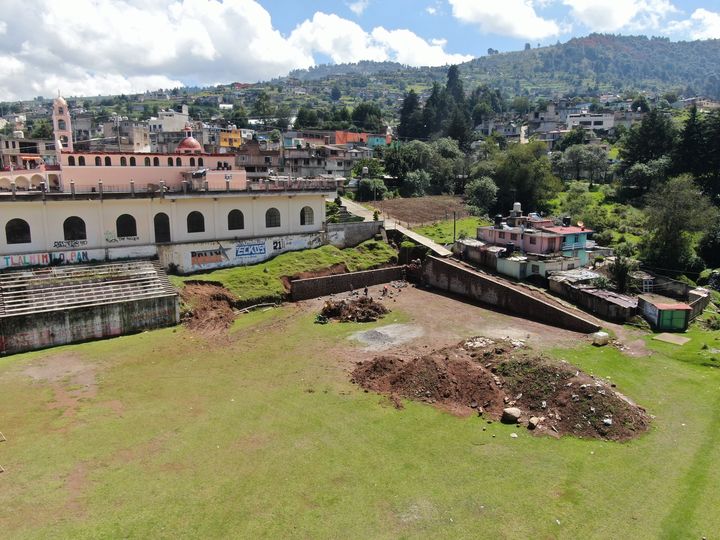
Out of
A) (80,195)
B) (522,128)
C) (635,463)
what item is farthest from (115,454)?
(522,128)

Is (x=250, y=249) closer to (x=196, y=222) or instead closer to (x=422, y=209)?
(x=196, y=222)

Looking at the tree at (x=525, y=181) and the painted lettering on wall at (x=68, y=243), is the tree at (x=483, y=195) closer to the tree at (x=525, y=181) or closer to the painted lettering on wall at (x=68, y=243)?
the tree at (x=525, y=181)

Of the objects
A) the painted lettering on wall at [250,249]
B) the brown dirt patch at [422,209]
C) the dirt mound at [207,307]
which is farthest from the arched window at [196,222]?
the brown dirt patch at [422,209]

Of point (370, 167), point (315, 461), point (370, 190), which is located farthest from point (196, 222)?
point (370, 167)

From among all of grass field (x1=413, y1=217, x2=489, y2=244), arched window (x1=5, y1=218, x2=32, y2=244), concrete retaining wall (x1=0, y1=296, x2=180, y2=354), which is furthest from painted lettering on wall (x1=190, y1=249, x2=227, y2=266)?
grass field (x1=413, y1=217, x2=489, y2=244)

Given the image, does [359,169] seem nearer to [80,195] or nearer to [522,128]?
[80,195]
